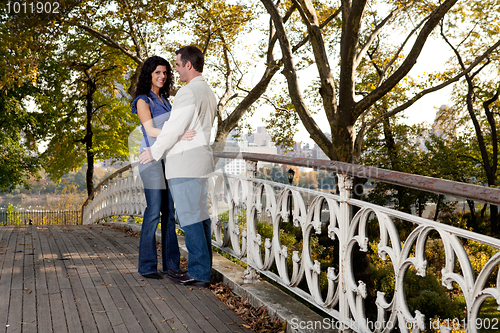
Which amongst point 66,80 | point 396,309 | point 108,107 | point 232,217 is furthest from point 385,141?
point 396,309

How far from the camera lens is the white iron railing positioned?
1430 millimetres

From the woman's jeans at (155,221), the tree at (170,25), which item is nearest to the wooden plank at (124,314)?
the woman's jeans at (155,221)

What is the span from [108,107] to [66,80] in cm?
264

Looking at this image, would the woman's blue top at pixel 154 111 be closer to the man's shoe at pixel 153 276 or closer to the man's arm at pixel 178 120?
the man's arm at pixel 178 120

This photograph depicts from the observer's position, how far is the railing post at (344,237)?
2.15 meters

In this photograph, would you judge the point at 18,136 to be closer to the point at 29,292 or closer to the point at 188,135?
the point at 29,292

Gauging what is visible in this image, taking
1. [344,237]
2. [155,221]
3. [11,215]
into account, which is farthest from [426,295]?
[11,215]

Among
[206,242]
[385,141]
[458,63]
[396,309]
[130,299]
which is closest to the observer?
[396,309]

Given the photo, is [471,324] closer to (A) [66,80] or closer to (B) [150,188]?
(B) [150,188]

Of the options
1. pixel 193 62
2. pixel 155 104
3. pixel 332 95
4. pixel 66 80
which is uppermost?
pixel 66 80

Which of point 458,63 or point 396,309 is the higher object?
point 458,63

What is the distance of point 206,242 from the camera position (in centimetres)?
330

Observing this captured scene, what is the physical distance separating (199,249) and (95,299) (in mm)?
859

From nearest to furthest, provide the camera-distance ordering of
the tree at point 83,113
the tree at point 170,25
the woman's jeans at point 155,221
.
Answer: the woman's jeans at point 155,221, the tree at point 170,25, the tree at point 83,113
